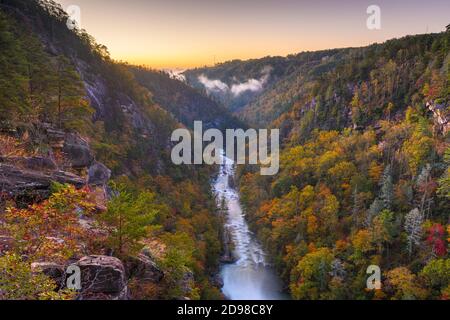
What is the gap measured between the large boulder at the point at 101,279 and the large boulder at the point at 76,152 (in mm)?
19993

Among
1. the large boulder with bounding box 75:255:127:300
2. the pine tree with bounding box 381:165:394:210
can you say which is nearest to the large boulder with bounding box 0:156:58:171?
the large boulder with bounding box 75:255:127:300

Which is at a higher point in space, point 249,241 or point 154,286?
point 154,286

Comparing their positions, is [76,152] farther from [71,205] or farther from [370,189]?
[370,189]

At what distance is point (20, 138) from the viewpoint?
27781mm

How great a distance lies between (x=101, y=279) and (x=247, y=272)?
64.5 meters

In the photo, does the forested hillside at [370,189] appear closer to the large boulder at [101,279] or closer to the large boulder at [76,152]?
the large boulder at [76,152]

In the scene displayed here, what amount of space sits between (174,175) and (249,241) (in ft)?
92.5

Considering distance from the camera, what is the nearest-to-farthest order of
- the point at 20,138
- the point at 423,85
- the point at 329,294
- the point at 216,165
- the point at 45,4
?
the point at 20,138 → the point at 329,294 → the point at 423,85 → the point at 45,4 → the point at 216,165

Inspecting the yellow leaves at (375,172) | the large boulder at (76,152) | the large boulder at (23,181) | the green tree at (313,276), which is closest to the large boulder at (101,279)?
the large boulder at (23,181)

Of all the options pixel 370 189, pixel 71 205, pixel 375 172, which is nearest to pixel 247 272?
pixel 370 189

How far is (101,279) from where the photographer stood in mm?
14945

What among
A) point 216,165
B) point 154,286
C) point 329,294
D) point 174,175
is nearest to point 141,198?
point 154,286

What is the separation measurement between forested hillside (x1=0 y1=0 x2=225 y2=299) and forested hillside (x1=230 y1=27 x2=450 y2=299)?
1876cm
